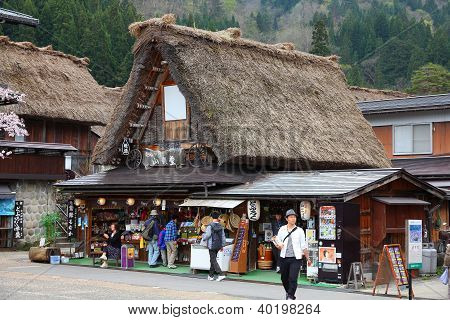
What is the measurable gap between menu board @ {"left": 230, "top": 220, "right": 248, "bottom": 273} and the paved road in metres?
1.08

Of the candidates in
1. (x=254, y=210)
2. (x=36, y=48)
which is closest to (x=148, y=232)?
(x=254, y=210)

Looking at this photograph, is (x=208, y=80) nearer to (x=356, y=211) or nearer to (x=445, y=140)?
(x=356, y=211)

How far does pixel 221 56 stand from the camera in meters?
23.7

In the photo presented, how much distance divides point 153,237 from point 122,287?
565 centimetres

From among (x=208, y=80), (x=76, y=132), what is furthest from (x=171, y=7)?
(x=208, y=80)

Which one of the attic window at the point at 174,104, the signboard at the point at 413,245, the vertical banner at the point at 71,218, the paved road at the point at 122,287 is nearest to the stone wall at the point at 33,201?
the vertical banner at the point at 71,218

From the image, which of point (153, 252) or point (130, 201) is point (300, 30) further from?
point (153, 252)

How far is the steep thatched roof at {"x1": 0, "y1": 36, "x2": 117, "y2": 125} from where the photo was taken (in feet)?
106

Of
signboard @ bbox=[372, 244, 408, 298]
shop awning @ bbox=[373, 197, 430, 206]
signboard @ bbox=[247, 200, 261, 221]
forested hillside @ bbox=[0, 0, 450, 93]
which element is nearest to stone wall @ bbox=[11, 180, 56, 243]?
signboard @ bbox=[247, 200, 261, 221]

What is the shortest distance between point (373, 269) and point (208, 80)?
8.35 m

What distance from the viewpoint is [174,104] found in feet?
77.0

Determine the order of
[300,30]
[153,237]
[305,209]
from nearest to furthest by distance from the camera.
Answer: [305,209] → [153,237] → [300,30]

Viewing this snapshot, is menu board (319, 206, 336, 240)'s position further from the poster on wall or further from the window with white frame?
the window with white frame

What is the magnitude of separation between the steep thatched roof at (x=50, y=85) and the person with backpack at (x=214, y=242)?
16530 millimetres
